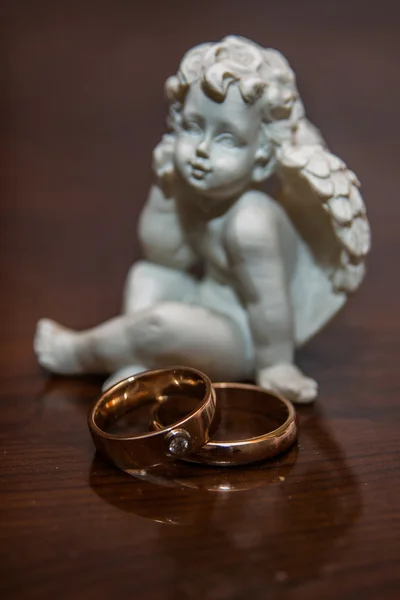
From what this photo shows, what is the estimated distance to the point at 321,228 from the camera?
0.91 meters

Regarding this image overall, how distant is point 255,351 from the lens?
0.90m

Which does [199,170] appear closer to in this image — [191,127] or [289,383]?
[191,127]

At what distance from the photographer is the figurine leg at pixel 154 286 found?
962 mm

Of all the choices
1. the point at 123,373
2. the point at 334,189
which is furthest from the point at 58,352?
the point at 334,189

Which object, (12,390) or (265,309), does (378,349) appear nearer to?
(265,309)

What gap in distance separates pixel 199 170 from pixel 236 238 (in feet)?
0.29

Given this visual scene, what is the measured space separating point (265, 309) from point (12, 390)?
337 mm

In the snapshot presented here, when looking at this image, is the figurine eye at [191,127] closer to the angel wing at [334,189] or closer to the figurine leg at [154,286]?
the angel wing at [334,189]

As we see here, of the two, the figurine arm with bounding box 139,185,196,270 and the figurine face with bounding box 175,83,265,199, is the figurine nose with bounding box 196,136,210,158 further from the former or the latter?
the figurine arm with bounding box 139,185,196,270

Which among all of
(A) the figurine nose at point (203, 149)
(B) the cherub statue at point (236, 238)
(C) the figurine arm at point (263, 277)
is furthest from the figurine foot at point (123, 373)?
(A) the figurine nose at point (203, 149)

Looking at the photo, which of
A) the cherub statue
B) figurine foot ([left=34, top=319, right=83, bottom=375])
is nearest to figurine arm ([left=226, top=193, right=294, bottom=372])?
the cherub statue

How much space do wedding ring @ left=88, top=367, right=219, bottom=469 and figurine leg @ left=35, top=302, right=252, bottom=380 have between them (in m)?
0.05

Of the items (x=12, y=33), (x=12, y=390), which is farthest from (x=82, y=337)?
(x=12, y=33)

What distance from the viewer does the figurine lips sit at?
828mm
